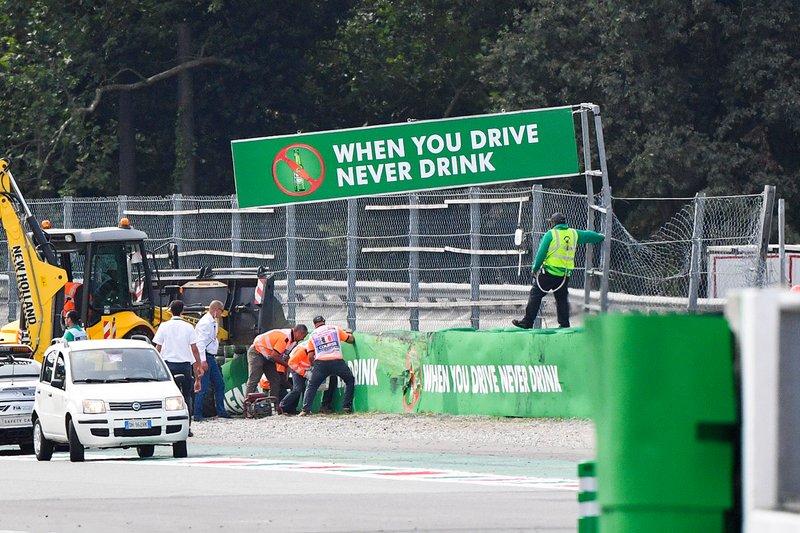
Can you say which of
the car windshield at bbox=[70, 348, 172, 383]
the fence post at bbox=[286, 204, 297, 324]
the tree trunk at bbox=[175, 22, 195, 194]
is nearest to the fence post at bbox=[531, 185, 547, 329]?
the fence post at bbox=[286, 204, 297, 324]

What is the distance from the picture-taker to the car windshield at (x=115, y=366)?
1852 cm

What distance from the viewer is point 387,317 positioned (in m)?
23.8

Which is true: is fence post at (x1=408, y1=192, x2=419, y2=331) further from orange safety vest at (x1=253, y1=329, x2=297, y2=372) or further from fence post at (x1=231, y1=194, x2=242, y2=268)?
fence post at (x1=231, y1=194, x2=242, y2=268)

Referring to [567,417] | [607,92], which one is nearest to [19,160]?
[607,92]

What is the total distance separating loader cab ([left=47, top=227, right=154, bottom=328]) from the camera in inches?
963

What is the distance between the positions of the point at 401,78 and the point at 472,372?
23.9 meters

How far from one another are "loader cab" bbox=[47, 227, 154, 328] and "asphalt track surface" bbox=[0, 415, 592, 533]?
15.8 ft

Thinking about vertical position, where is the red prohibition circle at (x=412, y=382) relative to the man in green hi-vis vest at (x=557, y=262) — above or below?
below

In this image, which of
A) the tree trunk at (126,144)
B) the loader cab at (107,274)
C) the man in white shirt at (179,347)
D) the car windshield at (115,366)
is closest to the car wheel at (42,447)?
the car windshield at (115,366)

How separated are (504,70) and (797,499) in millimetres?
33488

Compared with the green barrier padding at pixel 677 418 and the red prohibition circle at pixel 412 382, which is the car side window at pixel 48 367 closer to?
the red prohibition circle at pixel 412 382

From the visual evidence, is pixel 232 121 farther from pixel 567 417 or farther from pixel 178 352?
pixel 567 417

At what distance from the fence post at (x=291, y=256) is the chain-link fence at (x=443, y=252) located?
0.02m

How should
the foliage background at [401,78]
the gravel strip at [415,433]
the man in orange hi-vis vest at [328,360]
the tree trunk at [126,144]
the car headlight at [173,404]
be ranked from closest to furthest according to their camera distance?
the car headlight at [173,404] < the gravel strip at [415,433] < the man in orange hi-vis vest at [328,360] < the foliage background at [401,78] < the tree trunk at [126,144]
